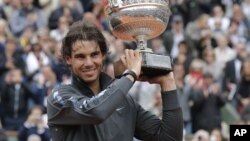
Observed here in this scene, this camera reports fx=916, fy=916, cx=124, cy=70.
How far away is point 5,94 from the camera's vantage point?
45.7 feet

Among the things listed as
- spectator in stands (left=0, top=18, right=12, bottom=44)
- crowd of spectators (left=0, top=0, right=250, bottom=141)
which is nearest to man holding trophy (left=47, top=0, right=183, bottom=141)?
crowd of spectators (left=0, top=0, right=250, bottom=141)

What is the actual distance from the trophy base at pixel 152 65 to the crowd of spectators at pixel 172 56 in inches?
273

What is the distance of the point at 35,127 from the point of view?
12.6m

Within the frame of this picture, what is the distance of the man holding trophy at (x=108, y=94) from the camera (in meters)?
5.11

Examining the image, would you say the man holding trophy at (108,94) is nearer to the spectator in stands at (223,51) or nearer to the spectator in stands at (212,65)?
the spectator in stands at (212,65)

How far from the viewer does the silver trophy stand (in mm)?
5340

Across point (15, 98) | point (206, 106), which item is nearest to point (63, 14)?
point (15, 98)

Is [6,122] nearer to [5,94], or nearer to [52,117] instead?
[5,94]

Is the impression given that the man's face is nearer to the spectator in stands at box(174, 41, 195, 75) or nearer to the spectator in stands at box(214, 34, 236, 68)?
the spectator in stands at box(174, 41, 195, 75)

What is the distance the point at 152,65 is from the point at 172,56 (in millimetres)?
8082

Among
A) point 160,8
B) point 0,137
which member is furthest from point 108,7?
point 0,137

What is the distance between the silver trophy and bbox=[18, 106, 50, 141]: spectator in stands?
709 cm

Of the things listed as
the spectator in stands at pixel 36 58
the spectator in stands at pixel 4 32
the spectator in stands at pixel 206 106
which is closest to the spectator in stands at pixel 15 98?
the spectator in stands at pixel 36 58

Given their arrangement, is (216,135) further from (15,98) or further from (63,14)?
(63,14)
